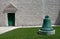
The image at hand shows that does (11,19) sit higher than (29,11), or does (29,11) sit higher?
(29,11)

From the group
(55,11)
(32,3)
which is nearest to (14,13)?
(32,3)

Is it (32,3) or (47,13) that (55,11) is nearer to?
(47,13)

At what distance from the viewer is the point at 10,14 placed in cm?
2586

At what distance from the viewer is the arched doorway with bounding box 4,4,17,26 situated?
2548 centimetres

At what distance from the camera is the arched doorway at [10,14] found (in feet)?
83.6

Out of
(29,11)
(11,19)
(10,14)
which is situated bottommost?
(11,19)

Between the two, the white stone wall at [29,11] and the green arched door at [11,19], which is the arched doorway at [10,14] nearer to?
the green arched door at [11,19]

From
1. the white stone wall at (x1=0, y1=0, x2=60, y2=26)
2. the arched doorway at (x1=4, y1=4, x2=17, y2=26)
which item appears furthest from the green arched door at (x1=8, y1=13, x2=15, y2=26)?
the white stone wall at (x1=0, y1=0, x2=60, y2=26)

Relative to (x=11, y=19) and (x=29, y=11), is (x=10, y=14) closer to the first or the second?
(x=11, y=19)

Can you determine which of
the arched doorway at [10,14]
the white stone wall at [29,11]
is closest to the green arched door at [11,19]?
the arched doorway at [10,14]

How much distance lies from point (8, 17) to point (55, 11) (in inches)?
220

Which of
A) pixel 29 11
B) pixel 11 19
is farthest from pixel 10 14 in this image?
pixel 29 11

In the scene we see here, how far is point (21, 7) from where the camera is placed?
25.4 meters

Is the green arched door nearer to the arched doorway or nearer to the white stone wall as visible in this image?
the arched doorway
